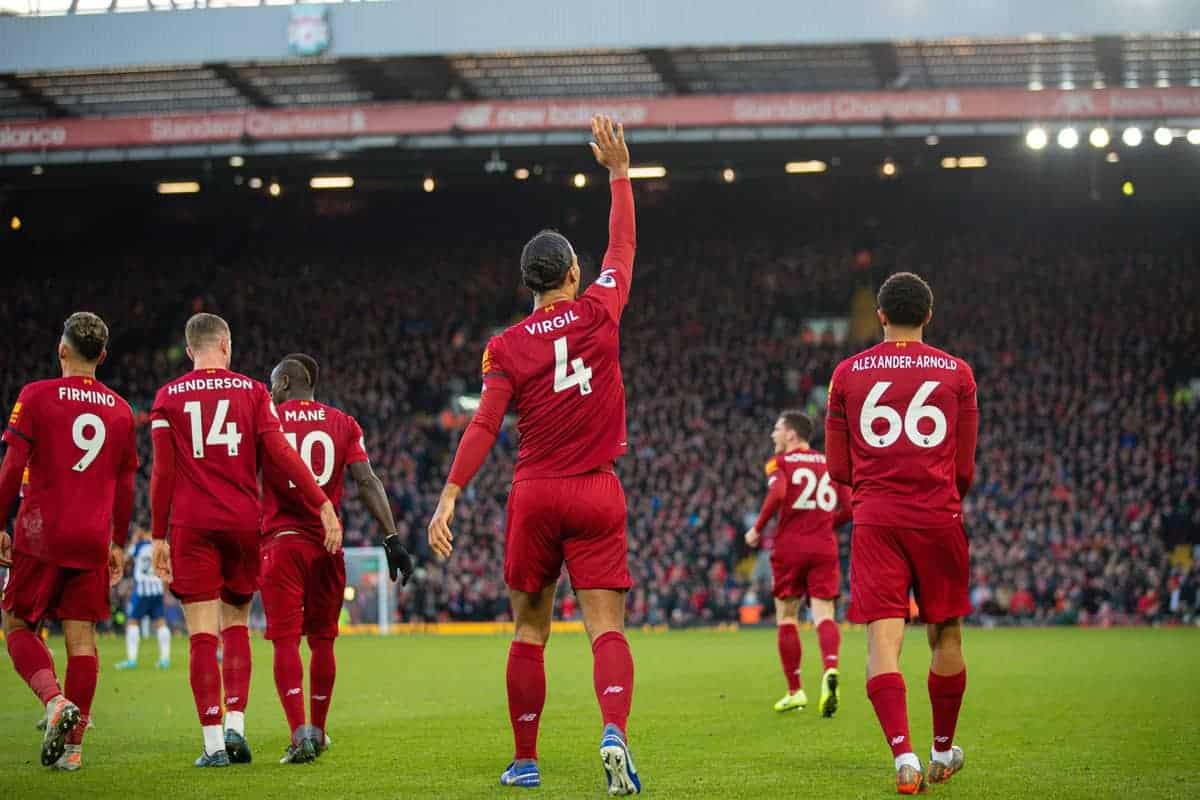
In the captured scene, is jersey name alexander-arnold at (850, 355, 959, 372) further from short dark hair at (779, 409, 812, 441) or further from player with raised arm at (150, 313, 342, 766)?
short dark hair at (779, 409, 812, 441)

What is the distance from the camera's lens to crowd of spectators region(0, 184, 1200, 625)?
32.2 metres

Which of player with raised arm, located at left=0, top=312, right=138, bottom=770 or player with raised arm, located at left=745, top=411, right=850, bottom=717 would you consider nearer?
player with raised arm, located at left=0, top=312, right=138, bottom=770

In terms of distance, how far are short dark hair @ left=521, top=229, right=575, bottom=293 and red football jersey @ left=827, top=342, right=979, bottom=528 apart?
136 centimetres

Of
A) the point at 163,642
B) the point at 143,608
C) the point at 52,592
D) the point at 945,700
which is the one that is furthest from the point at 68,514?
the point at 163,642

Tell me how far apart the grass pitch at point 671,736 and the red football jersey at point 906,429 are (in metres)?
1.30

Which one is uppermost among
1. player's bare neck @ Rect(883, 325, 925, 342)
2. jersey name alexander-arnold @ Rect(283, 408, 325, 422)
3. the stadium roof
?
the stadium roof

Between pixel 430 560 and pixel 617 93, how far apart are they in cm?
1122

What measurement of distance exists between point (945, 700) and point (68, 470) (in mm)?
4837

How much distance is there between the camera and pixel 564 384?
270 inches

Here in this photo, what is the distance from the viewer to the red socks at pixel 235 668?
334 inches

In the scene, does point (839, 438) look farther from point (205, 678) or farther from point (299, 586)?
point (205, 678)

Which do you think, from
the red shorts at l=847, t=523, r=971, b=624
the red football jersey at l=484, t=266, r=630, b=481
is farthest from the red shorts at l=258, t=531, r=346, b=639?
the red shorts at l=847, t=523, r=971, b=624

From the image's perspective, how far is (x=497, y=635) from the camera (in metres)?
30.3

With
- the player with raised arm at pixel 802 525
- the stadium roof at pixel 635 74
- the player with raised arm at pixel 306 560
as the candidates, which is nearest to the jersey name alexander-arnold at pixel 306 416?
the player with raised arm at pixel 306 560
